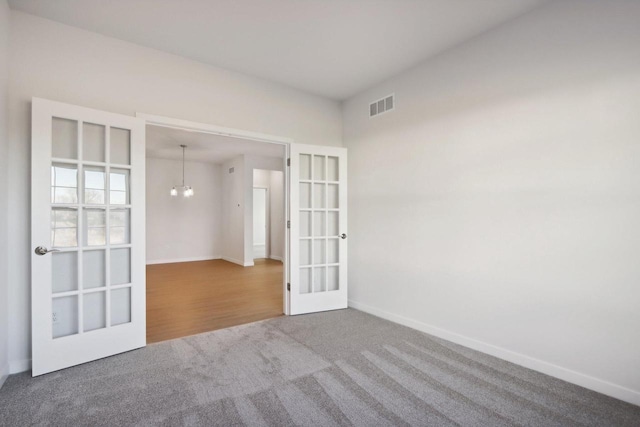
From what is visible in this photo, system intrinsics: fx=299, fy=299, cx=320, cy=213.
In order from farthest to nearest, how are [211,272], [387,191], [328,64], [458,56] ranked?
[211,272]
[387,191]
[328,64]
[458,56]

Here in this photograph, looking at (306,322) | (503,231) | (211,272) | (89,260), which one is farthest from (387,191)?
(211,272)

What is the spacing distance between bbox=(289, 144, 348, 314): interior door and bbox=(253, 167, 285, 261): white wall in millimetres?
4850

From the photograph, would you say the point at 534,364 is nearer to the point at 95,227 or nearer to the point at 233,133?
the point at 233,133

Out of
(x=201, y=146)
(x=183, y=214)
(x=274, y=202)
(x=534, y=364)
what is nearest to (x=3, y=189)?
(x=534, y=364)

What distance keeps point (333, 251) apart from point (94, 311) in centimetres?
260

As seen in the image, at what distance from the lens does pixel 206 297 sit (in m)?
4.54

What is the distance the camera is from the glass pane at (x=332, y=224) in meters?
4.02

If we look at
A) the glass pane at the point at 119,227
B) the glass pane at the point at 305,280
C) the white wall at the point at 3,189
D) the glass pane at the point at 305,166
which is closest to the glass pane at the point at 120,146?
the glass pane at the point at 119,227

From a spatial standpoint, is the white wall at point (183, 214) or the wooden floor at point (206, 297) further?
the white wall at point (183, 214)

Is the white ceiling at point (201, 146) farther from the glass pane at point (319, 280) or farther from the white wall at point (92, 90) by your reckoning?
the glass pane at point (319, 280)

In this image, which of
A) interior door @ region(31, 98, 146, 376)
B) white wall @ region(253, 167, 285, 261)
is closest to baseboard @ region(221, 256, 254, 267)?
white wall @ region(253, 167, 285, 261)

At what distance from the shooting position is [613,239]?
2.04m

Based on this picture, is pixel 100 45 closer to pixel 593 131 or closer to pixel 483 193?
pixel 483 193

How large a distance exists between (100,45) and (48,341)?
252 cm
